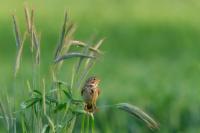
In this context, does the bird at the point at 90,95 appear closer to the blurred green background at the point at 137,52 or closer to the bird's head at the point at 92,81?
the bird's head at the point at 92,81

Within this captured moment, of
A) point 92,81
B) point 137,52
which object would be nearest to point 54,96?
point 92,81

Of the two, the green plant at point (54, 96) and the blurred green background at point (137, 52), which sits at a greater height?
the blurred green background at point (137, 52)

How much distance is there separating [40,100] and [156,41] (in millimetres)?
8165

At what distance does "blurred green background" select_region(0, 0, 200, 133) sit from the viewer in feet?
21.9

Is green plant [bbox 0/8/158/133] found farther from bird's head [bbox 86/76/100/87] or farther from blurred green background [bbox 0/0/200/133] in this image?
blurred green background [bbox 0/0/200/133]

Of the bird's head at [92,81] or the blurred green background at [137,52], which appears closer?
the bird's head at [92,81]

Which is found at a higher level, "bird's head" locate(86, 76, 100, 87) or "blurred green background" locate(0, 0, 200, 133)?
"blurred green background" locate(0, 0, 200, 133)

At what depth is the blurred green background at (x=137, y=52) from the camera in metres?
6.69

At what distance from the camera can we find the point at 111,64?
34.6ft

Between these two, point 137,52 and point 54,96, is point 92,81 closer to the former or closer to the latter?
point 54,96

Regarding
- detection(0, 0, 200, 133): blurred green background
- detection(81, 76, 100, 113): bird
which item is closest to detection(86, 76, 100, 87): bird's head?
detection(81, 76, 100, 113): bird

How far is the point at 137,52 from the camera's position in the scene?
11.3m

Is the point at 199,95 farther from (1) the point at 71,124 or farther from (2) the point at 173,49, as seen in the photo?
(2) the point at 173,49

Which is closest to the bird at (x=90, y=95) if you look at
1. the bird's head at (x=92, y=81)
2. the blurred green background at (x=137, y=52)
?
the bird's head at (x=92, y=81)
